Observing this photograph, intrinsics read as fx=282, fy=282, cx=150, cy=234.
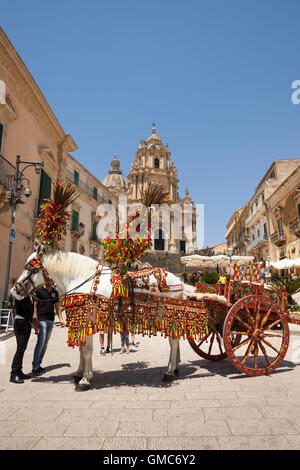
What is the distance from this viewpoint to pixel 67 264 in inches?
163

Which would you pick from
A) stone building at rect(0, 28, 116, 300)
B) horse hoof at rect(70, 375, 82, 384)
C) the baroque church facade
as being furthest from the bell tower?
horse hoof at rect(70, 375, 82, 384)

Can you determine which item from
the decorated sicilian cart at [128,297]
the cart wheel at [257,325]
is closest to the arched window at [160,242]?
the cart wheel at [257,325]

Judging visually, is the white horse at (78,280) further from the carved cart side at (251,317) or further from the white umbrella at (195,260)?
the white umbrella at (195,260)

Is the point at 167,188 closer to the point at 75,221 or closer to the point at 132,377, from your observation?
the point at 75,221

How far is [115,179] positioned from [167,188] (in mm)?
21805

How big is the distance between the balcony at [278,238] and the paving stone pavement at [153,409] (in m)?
20.3

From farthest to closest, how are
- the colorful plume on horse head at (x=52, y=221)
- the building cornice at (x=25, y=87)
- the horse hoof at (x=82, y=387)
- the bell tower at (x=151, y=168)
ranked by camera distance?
1. the bell tower at (x=151, y=168)
2. the building cornice at (x=25, y=87)
3. the colorful plume on horse head at (x=52, y=221)
4. the horse hoof at (x=82, y=387)

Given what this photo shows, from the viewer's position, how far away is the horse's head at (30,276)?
3897 millimetres

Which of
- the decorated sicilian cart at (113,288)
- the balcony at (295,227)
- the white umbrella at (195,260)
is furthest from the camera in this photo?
the balcony at (295,227)

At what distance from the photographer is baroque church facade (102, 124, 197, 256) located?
47656mm

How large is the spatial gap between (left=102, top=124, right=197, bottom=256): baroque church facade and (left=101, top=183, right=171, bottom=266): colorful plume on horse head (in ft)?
138

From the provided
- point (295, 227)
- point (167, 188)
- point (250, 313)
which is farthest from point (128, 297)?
point (167, 188)

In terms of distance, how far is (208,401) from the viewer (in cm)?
333
